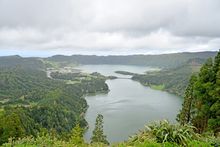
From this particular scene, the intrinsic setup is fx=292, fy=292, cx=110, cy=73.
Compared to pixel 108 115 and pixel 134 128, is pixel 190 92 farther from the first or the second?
pixel 108 115

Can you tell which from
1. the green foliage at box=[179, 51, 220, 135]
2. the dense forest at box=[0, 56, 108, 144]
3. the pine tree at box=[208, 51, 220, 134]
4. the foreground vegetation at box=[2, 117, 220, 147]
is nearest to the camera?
the foreground vegetation at box=[2, 117, 220, 147]

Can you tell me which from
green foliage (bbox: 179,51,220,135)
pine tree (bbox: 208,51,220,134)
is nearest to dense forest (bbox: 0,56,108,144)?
green foliage (bbox: 179,51,220,135)

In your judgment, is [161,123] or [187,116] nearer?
[161,123]

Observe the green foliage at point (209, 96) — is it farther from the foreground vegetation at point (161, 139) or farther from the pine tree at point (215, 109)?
the foreground vegetation at point (161, 139)

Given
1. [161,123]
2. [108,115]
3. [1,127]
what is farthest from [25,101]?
[161,123]

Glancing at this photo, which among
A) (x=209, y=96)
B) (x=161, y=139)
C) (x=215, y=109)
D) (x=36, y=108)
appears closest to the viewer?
(x=161, y=139)

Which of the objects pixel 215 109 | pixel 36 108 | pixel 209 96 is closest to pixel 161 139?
pixel 215 109

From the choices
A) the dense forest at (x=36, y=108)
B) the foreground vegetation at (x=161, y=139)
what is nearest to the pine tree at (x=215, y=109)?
the foreground vegetation at (x=161, y=139)

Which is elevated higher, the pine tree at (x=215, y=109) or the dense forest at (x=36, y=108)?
the pine tree at (x=215, y=109)

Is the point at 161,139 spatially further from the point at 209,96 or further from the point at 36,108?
the point at 36,108

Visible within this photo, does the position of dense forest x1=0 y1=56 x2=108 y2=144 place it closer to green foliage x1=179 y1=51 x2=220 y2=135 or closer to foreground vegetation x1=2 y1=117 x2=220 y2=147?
green foliage x1=179 y1=51 x2=220 y2=135

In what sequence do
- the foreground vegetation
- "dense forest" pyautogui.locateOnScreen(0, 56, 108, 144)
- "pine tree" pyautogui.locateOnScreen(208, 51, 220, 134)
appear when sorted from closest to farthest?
the foreground vegetation
"pine tree" pyautogui.locateOnScreen(208, 51, 220, 134)
"dense forest" pyautogui.locateOnScreen(0, 56, 108, 144)
